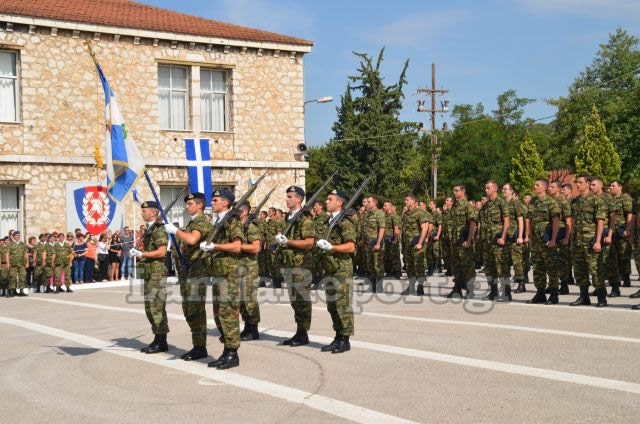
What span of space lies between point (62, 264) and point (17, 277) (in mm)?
1309

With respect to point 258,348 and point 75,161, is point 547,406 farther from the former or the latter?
point 75,161

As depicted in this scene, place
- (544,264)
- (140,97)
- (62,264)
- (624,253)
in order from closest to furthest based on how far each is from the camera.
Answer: (544,264), (624,253), (62,264), (140,97)

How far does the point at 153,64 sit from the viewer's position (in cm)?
2714

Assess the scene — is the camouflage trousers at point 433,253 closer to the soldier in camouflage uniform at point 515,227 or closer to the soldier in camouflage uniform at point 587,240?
the soldier in camouflage uniform at point 515,227

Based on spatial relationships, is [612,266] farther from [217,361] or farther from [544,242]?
[217,361]

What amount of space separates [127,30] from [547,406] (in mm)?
23036

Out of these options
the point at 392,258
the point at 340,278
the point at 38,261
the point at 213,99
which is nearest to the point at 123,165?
the point at 340,278

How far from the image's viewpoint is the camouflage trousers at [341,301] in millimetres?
9117

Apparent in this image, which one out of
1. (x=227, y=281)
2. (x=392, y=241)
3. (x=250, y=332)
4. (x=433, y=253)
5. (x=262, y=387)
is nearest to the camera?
(x=262, y=387)

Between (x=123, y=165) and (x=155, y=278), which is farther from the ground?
(x=123, y=165)

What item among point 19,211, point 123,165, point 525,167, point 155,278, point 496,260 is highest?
point 525,167

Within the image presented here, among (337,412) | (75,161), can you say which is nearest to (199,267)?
(337,412)

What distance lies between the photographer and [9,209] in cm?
2484

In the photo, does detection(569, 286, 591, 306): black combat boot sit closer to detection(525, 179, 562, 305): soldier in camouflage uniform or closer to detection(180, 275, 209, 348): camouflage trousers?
detection(525, 179, 562, 305): soldier in camouflage uniform
